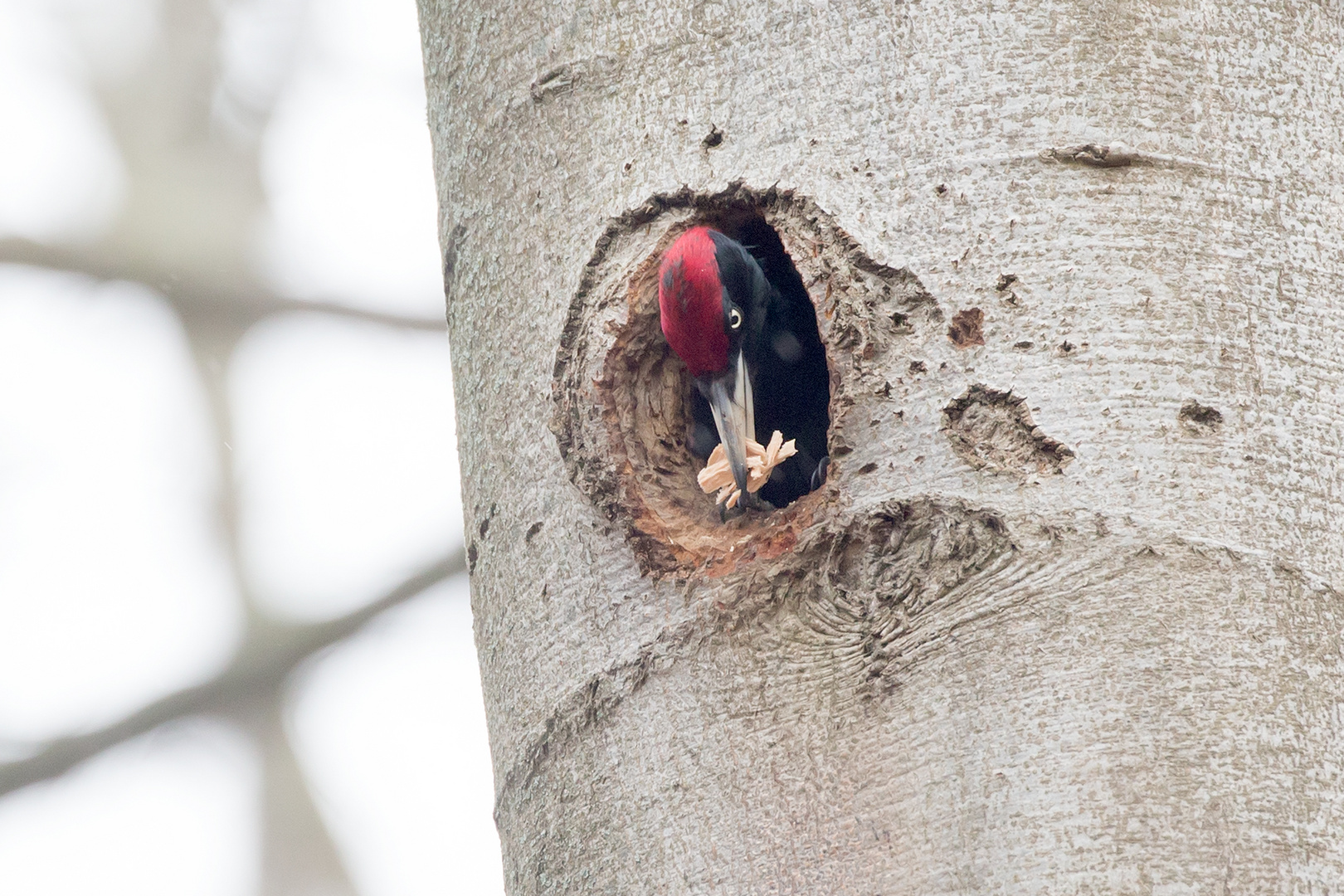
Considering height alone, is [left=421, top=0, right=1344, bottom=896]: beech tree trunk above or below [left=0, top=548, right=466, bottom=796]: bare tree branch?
above

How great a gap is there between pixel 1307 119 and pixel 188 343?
136 inches

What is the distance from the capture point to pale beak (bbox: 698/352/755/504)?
248cm

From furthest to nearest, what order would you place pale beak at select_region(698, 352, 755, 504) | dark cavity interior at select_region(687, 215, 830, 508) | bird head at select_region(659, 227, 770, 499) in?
dark cavity interior at select_region(687, 215, 830, 508) < pale beak at select_region(698, 352, 755, 504) < bird head at select_region(659, 227, 770, 499)

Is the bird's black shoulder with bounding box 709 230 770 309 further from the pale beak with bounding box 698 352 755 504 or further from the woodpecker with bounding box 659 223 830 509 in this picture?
the pale beak with bounding box 698 352 755 504

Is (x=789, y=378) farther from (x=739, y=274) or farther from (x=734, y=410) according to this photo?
(x=734, y=410)

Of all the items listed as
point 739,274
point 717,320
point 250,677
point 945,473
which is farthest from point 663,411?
point 250,677

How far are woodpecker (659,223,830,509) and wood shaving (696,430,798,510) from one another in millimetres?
18

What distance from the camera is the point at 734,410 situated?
8.88 ft

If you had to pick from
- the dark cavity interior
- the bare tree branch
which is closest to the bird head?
the dark cavity interior

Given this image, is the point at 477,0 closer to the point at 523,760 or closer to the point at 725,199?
the point at 725,199

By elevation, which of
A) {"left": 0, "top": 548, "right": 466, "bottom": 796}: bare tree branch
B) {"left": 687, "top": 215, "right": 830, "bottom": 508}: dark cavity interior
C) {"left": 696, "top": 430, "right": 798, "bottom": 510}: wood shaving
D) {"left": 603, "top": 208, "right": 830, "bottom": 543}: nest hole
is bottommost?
{"left": 0, "top": 548, "right": 466, "bottom": 796}: bare tree branch

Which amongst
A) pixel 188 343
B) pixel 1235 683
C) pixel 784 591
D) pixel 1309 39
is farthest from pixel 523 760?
pixel 188 343

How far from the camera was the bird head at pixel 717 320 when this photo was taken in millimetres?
2086

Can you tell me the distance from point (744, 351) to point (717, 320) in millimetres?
429
